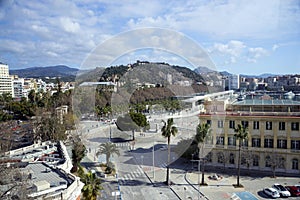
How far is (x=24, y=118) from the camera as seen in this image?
32.5 meters

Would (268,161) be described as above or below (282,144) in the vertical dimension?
below

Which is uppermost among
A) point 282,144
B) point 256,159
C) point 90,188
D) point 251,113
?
point 251,113

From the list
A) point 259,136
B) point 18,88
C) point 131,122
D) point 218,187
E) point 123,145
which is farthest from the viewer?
point 18,88

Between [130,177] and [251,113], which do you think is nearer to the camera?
[130,177]

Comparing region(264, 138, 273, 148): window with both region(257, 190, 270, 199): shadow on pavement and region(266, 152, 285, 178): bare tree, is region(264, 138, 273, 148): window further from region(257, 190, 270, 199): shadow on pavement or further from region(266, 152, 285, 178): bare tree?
region(257, 190, 270, 199): shadow on pavement

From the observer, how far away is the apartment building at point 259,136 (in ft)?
45.6

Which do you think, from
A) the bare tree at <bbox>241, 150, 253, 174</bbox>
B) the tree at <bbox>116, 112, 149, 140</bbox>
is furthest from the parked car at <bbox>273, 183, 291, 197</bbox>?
the tree at <bbox>116, 112, 149, 140</bbox>

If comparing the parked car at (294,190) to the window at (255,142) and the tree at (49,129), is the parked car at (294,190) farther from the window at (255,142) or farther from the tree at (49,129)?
the tree at (49,129)

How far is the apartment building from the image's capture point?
13891 mm

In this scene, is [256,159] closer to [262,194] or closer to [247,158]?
[247,158]

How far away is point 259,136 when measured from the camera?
14383mm

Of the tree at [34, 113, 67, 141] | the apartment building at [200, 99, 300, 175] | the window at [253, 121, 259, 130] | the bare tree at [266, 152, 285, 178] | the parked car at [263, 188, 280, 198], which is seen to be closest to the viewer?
the parked car at [263, 188, 280, 198]

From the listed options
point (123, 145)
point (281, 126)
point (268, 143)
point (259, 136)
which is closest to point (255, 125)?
point (259, 136)

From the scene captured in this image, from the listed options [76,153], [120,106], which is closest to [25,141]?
[120,106]
